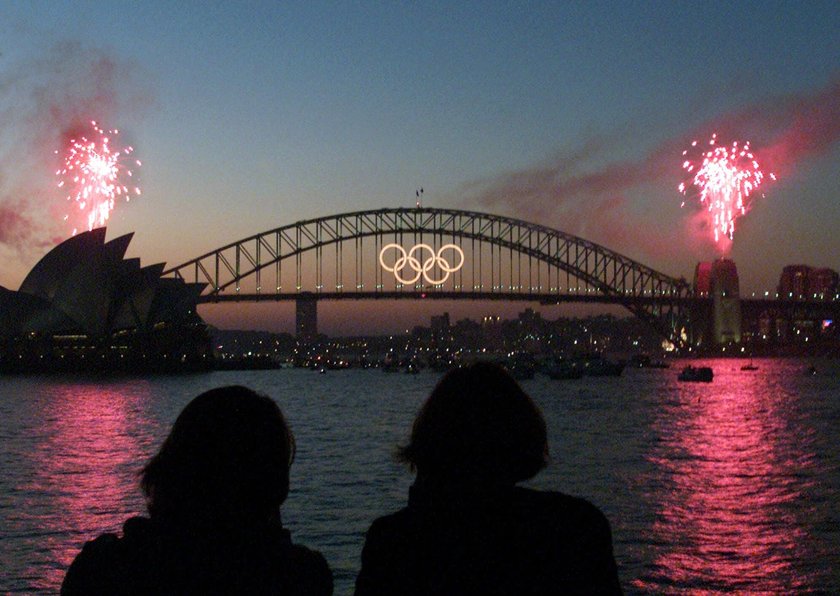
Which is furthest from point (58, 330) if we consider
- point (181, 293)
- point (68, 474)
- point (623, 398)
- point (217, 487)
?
point (217, 487)

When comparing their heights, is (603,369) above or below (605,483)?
above

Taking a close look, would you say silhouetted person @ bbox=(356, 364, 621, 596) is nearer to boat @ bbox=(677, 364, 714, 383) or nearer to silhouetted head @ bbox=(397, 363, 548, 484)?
silhouetted head @ bbox=(397, 363, 548, 484)

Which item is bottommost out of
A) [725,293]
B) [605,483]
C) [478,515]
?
[605,483]

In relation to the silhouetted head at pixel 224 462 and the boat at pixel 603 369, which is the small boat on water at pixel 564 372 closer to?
the boat at pixel 603 369

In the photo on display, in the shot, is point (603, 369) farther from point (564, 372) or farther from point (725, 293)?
point (725, 293)

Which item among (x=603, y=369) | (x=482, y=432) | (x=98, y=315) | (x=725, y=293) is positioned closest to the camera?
(x=482, y=432)

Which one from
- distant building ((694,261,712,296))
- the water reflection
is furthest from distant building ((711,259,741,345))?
the water reflection

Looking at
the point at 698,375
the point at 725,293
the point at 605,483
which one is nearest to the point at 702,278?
the point at 725,293
